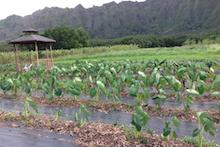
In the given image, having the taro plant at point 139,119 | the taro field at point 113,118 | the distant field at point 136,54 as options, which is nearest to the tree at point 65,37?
the distant field at point 136,54

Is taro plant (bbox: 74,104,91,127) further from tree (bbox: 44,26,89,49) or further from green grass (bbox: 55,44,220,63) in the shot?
tree (bbox: 44,26,89,49)

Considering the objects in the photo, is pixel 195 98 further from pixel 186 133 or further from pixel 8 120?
pixel 8 120

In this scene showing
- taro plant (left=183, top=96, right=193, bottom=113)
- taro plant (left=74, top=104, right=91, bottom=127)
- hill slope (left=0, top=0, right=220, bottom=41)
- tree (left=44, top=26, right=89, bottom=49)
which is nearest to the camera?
taro plant (left=74, top=104, right=91, bottom=127)

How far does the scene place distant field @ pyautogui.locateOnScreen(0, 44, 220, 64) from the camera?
2977 centimetres

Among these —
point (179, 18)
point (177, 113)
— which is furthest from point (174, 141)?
→ point (179, 18)

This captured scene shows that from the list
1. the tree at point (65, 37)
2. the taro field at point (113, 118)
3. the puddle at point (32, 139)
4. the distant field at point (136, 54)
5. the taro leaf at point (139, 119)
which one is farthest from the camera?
the tree at point (65, 37)

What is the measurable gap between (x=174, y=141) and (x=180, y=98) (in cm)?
498

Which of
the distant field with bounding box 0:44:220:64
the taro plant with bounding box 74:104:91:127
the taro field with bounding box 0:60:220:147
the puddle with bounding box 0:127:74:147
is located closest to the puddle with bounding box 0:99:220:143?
the taro field with bounding box 0:60:220:147

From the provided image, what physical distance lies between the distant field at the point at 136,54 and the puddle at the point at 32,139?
1957 cm

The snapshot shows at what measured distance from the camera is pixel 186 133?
709 centimetres

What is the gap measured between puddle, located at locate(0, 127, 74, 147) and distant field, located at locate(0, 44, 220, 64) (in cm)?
1957

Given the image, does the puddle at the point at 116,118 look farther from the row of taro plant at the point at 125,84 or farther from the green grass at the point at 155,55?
the green grass at the point at 155,55

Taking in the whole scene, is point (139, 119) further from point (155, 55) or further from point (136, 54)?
point (136, 54)

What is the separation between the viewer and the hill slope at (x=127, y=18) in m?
89.8
